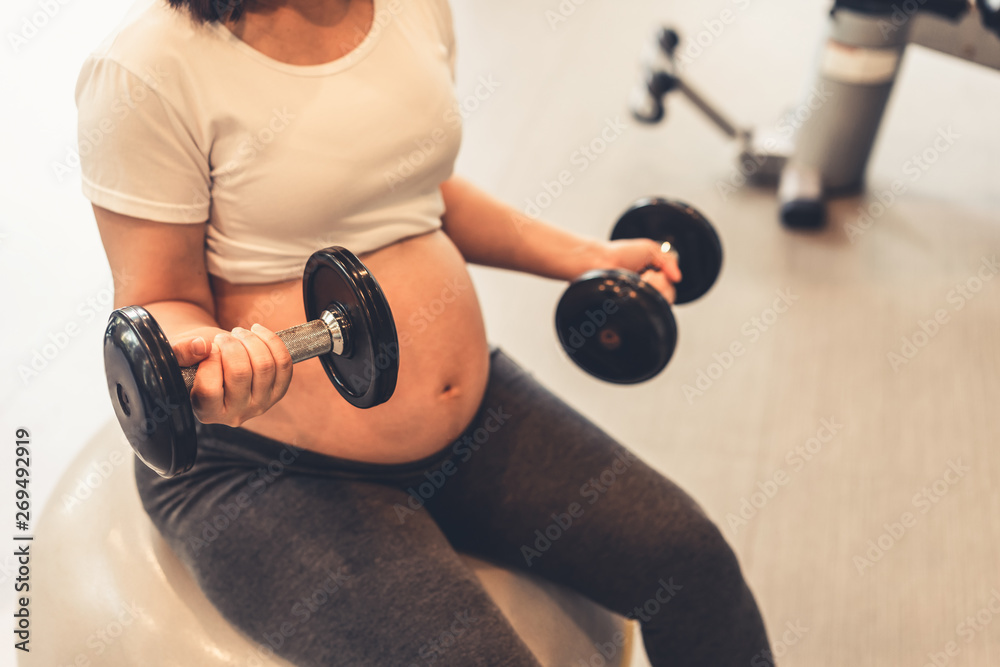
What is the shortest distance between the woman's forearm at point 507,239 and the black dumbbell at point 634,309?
12cm

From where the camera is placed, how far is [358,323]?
0.77 meters

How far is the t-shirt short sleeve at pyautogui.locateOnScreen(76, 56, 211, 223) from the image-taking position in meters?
0.76

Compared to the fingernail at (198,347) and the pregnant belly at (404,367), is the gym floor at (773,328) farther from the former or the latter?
the fingernail at (198,347)

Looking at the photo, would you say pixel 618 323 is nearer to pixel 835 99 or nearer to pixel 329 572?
pixel 329 572

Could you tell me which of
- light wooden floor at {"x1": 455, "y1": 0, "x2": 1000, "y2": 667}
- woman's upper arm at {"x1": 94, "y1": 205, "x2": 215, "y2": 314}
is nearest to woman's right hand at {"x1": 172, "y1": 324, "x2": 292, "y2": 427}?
woman's upper arm at {"x1": 94, "y1": 205, "x2": 215, "y2": 314}

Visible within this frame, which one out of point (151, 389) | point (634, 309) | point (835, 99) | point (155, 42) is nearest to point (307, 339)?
point (151, 389)

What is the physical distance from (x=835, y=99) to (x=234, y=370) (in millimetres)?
2056

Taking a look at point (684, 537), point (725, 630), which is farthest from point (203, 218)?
point (725, 630)

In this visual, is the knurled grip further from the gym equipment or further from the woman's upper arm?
the gym equipment

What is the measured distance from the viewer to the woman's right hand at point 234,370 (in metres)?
0.70

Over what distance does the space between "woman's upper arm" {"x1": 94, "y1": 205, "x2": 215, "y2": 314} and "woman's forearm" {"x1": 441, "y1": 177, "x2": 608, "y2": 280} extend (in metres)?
0.39

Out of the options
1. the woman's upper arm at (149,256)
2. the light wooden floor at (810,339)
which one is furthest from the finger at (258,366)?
the light wooden floor at (810,339)

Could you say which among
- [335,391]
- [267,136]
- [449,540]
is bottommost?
[449,540]

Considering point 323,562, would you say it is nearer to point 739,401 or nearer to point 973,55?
point 739,401
